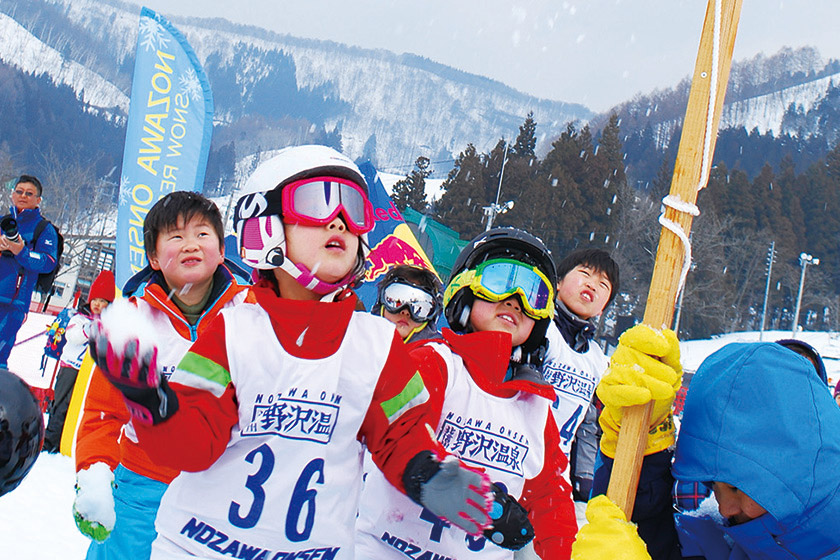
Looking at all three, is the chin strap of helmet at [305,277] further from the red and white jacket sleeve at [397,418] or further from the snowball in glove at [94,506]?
the snowball in glove at [94,506]

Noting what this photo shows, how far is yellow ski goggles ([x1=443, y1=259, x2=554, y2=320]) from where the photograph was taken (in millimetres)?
2441

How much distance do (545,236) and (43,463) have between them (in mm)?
35430

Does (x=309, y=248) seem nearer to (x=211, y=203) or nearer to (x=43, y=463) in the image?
(x=211, y=203)

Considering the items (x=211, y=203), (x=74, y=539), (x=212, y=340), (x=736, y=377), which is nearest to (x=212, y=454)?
(x=212, y=340)

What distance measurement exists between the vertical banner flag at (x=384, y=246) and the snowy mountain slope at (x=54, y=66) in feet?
342

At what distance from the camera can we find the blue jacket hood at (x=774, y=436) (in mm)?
1371

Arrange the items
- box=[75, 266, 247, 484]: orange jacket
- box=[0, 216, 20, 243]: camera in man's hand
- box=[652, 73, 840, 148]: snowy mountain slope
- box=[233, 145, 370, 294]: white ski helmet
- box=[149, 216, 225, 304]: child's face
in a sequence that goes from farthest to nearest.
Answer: box=[652, 73, 840, 148]: snowy mountain slope, box=[0, 216, 20, 243]: camera in man's hand, box=[149, 216, 225, 304]: child's face, box=[75, 266, 247, 484]: orange jacket, box=[233, 145, 370, 294]: white ski helmet

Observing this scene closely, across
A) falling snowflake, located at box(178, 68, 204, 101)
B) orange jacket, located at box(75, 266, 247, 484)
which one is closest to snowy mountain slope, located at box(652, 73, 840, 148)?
falling snowflake, located at box(178, 68, 204, 101)

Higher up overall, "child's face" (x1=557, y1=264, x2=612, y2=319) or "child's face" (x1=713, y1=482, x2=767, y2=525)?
"child's face" (x1=557, y1=264, x2=612, y2=319)

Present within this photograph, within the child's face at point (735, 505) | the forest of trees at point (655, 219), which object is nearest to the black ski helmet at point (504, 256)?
the child's face at point (735, 505)

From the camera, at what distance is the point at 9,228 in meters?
5.46

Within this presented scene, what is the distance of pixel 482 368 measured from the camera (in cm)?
230

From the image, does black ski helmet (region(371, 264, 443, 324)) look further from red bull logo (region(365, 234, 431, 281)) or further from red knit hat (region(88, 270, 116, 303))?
red bull logo (region(365, 234, 431, 281))

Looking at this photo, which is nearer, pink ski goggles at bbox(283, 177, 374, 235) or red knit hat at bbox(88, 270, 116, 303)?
pink ski goggles at bbox(283, 177, 374, 235)
